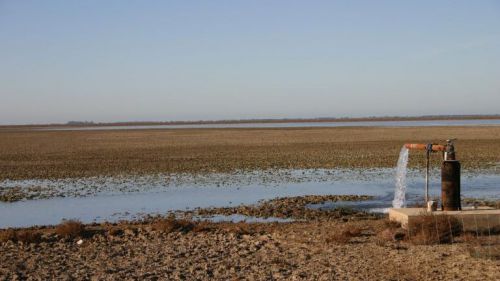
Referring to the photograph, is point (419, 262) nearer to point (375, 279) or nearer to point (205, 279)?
point (375, 279)

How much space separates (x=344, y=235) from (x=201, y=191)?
11482 millimetres

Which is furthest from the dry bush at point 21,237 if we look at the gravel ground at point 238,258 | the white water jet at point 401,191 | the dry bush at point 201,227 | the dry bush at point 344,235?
the white water jet at point 401,191

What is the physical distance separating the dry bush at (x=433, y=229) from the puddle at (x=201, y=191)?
228 inches

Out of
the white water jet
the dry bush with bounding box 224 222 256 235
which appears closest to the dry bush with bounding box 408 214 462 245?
the dry bush with bounding box 224 222 256 235

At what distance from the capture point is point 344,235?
1269cm

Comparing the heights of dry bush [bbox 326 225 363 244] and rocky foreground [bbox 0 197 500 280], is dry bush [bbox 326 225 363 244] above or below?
above

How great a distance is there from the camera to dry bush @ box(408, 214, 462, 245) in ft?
39.2

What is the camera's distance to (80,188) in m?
25.3

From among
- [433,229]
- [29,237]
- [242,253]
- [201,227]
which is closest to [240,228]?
[201,227]

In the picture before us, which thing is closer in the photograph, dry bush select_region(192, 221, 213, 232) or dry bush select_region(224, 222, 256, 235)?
dry bush select_region(224, 222, 256, 235)

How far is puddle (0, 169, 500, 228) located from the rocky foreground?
3332mm

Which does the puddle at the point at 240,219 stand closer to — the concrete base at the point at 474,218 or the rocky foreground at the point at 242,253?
the rocky foreground at the point at 242,253

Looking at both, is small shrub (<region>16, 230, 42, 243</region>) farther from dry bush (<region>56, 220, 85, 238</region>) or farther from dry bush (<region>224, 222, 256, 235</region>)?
dry bush (<region>224, 222, 256, 235</region>)

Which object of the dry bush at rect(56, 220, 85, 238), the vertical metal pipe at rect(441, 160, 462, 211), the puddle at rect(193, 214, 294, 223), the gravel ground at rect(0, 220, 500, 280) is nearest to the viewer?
the gravel ground at rect(0, 220, 500, 280)
